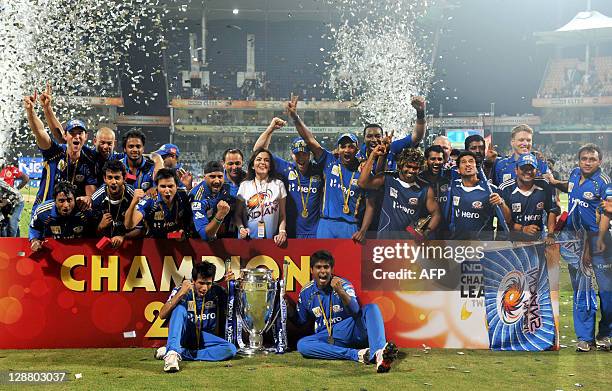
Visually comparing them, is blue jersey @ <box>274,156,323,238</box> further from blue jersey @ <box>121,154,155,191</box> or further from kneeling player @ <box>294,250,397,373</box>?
blue jersey @ <box>121,154,155,191</box>

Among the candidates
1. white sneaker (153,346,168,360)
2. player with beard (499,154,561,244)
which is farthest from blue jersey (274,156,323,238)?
player with beard (499,154,561,244)

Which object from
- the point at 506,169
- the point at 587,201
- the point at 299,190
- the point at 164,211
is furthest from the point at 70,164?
the point at 587,201

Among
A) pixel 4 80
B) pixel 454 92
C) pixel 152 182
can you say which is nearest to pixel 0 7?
pixel 4 80

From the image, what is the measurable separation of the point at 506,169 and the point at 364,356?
2.45 metres

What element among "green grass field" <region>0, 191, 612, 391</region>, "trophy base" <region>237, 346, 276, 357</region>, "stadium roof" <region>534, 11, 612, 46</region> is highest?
"stadium roof" <region>534, 11, 612, 46</region>

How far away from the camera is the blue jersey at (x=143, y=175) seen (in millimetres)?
6633

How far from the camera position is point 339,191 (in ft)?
22.1

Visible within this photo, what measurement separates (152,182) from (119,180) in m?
0.78

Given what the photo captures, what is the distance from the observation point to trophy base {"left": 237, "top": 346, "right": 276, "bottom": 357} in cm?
577

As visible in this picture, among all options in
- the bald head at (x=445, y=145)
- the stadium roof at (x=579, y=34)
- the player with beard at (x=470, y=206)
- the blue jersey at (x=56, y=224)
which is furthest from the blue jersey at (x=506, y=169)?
→ the stadium roof at (x=579, y=34)

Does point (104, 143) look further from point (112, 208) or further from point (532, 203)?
point (532, 203)

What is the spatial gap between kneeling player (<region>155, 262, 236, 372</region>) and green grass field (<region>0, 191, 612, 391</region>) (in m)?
0.14

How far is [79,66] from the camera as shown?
3009 centimetres

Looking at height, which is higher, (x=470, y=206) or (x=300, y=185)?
(x=300, y=185)
